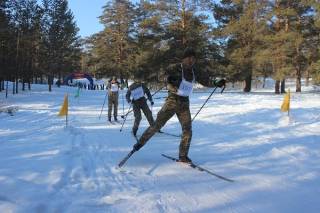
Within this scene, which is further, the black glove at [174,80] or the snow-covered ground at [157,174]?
the black glove at [174,80]

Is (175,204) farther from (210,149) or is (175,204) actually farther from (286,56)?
(286,56)

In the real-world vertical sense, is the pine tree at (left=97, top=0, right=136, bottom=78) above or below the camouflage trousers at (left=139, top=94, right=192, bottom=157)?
above

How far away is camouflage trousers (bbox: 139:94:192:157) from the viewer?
8.33 meters

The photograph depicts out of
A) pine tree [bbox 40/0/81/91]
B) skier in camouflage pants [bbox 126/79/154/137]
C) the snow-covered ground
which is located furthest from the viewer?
pine tree [bbox 40/0/81/91]

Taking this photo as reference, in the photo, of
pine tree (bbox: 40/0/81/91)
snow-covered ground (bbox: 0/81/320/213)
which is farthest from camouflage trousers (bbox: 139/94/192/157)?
pine tree (bbox: 40/0/81/91)

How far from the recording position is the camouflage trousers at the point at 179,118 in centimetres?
833

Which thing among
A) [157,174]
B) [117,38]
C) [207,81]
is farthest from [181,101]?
[117,38]

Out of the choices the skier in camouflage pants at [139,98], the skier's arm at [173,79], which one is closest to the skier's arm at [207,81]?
the skier's arm at [173,79]

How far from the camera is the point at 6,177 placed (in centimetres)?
664

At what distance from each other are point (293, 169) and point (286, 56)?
36.2 metres

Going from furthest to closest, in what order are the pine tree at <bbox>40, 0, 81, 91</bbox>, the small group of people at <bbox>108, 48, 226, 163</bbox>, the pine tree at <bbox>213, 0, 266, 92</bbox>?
the pine tree at <bbox>40, 0, 81, 91</bbox>
the pine tree at <bbox>213, 0, 266, 92</bbox>
the small group of people at <bbox>108, 48, 226, 163</bbox>

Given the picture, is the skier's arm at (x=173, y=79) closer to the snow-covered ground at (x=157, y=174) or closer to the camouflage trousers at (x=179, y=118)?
the camouflage trousers at (x=179, y=118)

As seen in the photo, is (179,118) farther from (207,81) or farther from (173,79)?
(207,81)

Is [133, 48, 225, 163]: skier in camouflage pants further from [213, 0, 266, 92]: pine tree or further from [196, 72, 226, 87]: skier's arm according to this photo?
[213, 0, 266, 92]: pine tree
